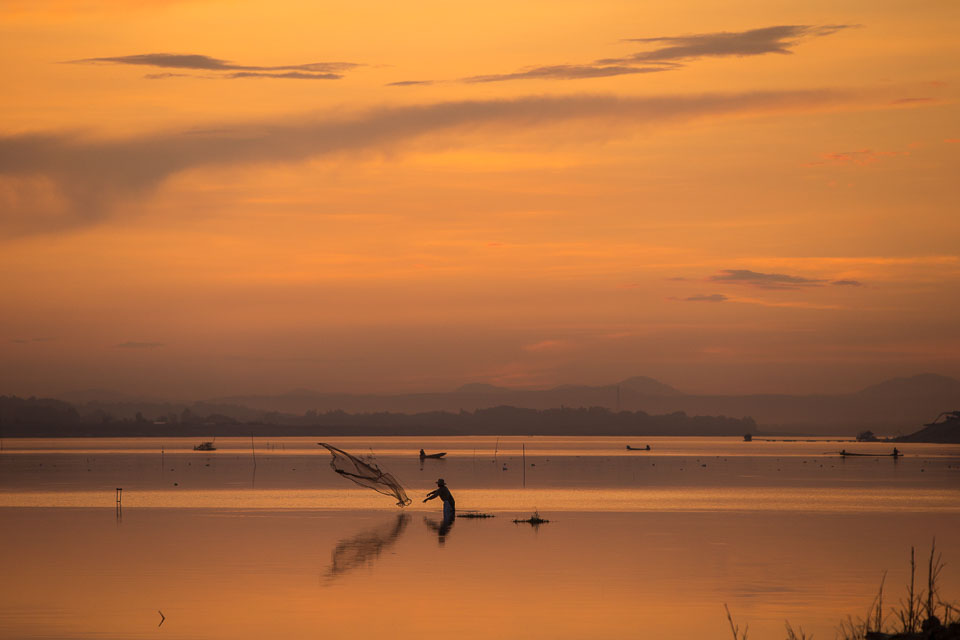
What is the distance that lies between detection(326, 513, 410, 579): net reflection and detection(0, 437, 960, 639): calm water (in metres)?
0.11

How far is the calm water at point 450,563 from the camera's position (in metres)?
23.8

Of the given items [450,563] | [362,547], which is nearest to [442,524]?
[362,547]

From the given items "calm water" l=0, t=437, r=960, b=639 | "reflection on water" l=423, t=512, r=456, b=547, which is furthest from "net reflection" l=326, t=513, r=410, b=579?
"reflection on water" l=423, t=512, r=456, b=547

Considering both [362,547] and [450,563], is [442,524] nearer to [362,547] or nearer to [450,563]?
[362,547]

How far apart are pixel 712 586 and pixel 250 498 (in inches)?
1373

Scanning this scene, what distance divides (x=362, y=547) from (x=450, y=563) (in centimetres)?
421

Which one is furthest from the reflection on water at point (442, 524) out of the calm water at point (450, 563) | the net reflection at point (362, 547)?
the net reflection at point (362, 547)

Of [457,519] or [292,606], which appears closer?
[292,606]

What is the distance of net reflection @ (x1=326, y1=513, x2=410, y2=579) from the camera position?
31469mm

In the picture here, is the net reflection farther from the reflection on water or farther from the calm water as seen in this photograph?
the reflection on water

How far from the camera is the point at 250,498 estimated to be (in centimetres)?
5925

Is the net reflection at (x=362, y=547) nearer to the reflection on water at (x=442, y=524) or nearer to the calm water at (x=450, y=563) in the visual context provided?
the calm water at (x=450, y=563)

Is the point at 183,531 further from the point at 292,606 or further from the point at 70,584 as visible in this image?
the point at 292,606

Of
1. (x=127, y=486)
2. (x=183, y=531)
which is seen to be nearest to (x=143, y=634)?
(x=183, y=531)
